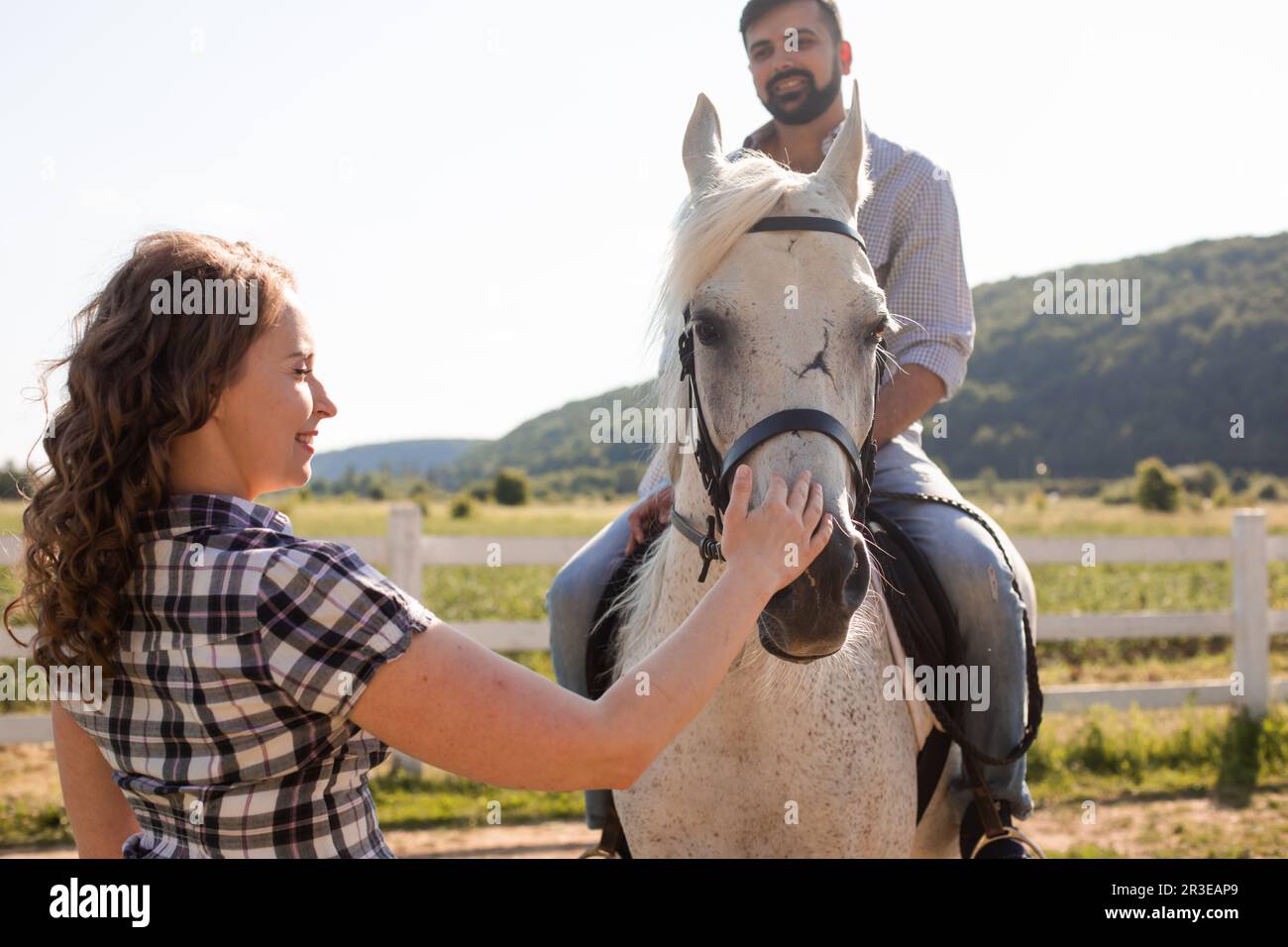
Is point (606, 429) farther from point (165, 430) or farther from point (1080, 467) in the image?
point (1080, 467)

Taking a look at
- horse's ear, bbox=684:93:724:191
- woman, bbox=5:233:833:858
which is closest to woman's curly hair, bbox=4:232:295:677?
woman, bbox=5:233:833:858

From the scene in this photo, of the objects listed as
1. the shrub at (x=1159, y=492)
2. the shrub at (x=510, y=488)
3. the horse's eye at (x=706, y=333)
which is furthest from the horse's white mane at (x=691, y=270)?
the shrub at (x=510, y=488)

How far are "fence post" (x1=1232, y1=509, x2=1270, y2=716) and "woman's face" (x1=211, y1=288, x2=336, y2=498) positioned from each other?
26.8ft

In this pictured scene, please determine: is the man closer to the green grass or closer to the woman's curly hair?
the woman's curly hair

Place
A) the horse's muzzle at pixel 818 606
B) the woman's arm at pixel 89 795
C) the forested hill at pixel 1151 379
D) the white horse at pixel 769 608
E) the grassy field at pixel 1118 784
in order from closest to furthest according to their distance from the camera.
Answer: the woman's arm at pixel 89 795 → the horse's muzzle at pixel 818 606 → the white horse at pixel 769 608 → the grassy field at pixel 1118 784 → the forested hill at pixel 1151 379

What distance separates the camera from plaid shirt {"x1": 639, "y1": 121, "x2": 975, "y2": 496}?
119 inches

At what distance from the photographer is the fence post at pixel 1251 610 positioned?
7555 mm

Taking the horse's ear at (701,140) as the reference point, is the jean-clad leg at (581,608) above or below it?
Result: below

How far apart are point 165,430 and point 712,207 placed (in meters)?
1.41

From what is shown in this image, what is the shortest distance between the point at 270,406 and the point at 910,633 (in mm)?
1971

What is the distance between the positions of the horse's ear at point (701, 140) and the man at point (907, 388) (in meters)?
0.80

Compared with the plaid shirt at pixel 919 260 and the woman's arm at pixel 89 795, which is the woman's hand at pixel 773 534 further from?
the plaid shirt at pixel 919 260

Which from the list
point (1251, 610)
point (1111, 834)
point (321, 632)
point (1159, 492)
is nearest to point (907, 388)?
point (321, 632)
